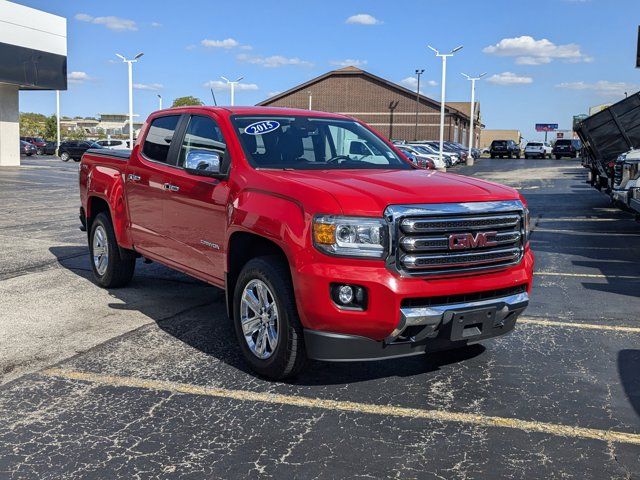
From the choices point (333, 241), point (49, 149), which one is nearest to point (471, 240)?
point (333, 241)

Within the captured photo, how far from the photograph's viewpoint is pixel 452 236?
14.1ft

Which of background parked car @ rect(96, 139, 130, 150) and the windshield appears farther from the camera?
background parked car @ rect(96, 139, 130, 150)

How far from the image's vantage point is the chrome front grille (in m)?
4.18

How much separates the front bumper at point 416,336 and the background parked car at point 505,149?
67.7 meters

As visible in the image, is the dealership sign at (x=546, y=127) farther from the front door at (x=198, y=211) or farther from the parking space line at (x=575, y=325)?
the front door at (x=198, y=211)

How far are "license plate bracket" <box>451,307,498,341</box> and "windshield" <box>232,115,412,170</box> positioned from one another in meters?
1.68

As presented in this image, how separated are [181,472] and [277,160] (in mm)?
2579

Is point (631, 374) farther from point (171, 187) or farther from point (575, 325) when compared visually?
point (171, 187)

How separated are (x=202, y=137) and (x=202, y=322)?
173cm

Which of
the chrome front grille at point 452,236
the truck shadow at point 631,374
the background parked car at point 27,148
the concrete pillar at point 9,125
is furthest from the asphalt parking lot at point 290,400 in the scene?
the background parked car at point 27,148

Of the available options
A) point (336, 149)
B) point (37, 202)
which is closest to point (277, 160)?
point (336, 149)

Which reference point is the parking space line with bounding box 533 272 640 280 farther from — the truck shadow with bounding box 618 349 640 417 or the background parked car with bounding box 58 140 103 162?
the background parked car with bounding box 58 140 103 162

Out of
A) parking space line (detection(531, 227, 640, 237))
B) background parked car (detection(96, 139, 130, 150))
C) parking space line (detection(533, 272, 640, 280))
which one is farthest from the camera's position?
background parked car (detection(96, 139, 130, 150))

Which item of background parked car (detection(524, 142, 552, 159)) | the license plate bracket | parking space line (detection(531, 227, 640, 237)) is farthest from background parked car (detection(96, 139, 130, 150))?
the license plate bracket
